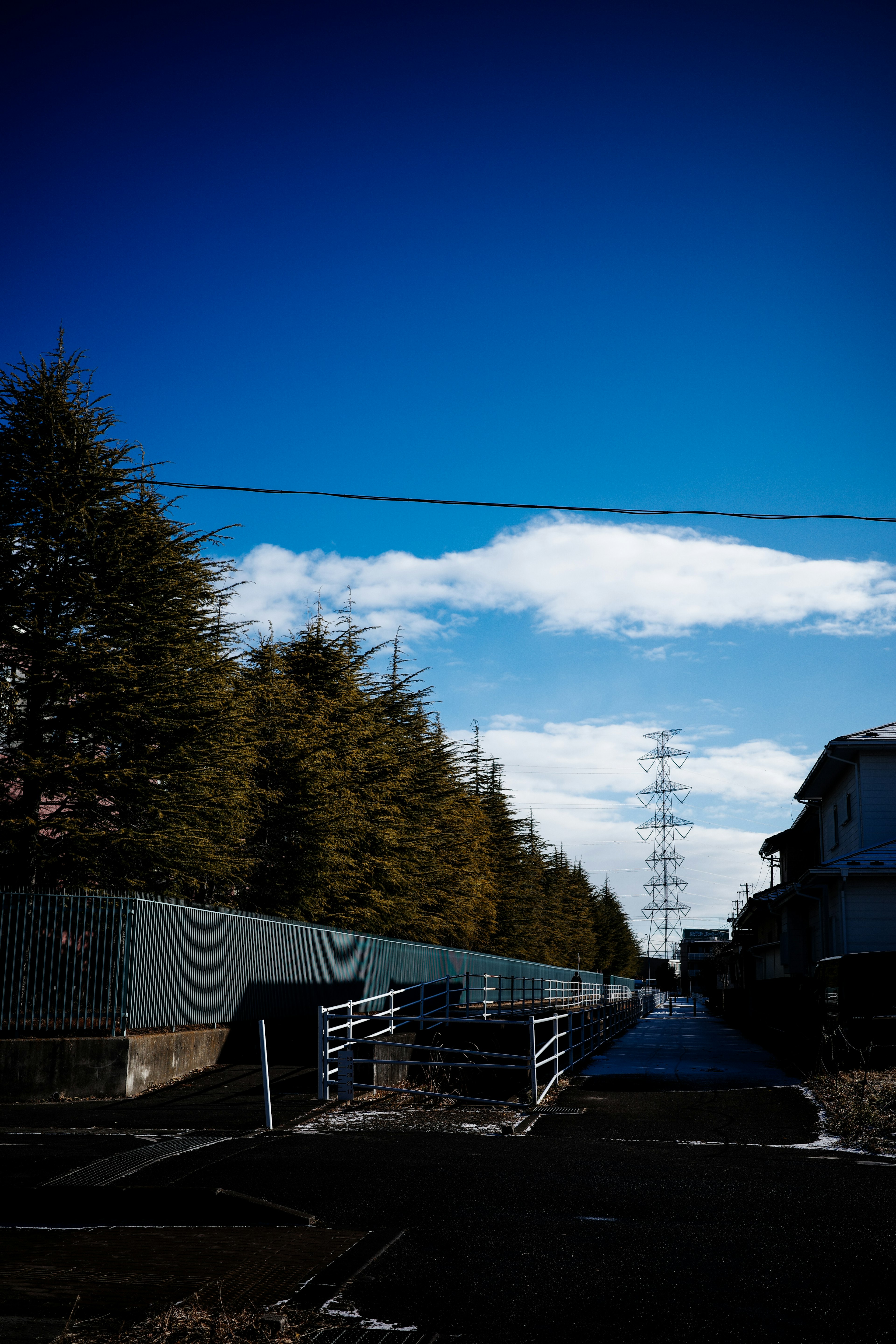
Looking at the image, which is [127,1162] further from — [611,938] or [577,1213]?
[611,938]

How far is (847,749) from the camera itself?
27766 millimetres

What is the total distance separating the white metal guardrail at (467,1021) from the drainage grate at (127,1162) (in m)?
2.93

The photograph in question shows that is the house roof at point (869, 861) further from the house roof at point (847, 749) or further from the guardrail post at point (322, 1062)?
the guardrail post at point (322, 1062)

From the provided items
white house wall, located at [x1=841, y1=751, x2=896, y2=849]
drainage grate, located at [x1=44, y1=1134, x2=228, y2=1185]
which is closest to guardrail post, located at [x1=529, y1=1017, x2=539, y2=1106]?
drainage grate, located at [x1=44, y1=1134, x2=228, y2=1185]

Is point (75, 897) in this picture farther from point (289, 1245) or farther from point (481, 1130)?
point (289, 1245)

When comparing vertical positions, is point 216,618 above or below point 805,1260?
above

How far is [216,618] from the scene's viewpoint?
68.6ft

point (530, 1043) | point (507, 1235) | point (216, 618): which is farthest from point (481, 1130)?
point (216, 618)

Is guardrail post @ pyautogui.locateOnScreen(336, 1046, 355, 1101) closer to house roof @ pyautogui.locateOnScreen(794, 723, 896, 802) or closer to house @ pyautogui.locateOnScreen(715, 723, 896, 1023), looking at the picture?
house @ pyautogui.locateOnScreen(715, 723, 896, 1023)

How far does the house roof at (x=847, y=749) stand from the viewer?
89.1 ft

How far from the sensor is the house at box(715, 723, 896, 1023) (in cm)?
2612

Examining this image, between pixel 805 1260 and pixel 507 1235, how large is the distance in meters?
1.86

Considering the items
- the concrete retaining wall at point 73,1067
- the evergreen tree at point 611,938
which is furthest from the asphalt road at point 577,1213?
the evergreen tree at point 611,938

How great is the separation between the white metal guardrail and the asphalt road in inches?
72.7
